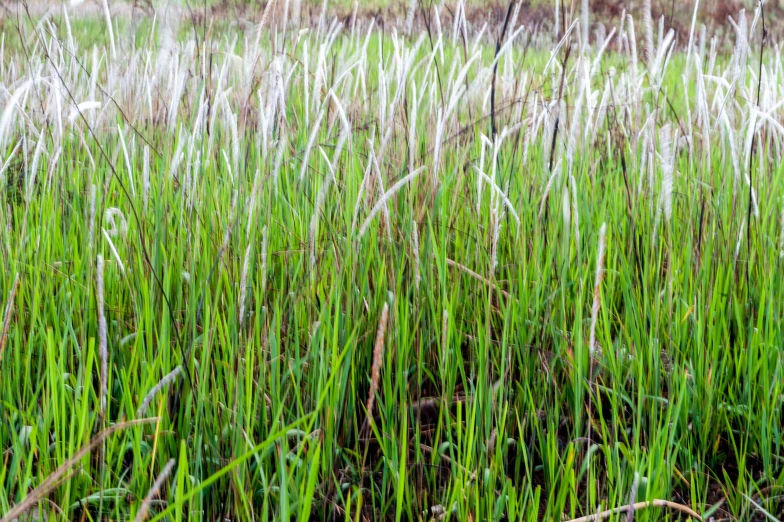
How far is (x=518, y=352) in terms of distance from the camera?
113cm

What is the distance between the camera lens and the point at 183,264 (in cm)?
135

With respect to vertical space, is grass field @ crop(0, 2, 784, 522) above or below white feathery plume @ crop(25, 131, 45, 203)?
below

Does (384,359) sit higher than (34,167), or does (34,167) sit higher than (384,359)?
(34,167)

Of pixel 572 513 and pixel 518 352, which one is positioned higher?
pixel 518 352

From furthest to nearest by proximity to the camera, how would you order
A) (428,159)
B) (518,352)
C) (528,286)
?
(428,159), (528,286), (518,352)

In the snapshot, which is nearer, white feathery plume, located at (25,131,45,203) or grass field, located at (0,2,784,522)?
grass field, located at (0,2,784,522)

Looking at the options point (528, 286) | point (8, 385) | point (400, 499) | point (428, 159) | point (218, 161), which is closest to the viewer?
point (400, 499)

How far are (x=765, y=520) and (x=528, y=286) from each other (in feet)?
1.69

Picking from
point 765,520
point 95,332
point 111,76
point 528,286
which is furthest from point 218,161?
point 765,520

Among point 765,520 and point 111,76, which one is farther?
point 111,76

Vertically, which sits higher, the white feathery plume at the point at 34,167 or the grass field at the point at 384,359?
the white feathery plume at the point at 34,167

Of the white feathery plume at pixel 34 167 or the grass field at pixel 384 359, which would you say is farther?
the white feathery plume at pixel 34 167

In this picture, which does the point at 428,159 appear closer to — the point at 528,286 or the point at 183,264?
the point at 528,286

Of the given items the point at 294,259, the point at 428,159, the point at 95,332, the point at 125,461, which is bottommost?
the point at 125,461
